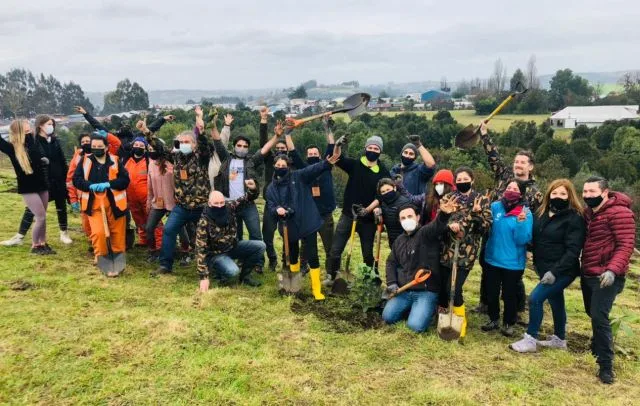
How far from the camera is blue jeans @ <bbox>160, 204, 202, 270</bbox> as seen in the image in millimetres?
6938

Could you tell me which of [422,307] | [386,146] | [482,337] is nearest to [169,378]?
[422,307]

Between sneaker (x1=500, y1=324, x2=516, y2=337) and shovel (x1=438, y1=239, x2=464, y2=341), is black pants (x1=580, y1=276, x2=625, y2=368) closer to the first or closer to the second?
sneaker (x1=500, y1=324, x2=516, y2=337)

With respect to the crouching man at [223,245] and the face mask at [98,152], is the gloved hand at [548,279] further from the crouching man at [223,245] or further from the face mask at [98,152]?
the face mask at [98,152]

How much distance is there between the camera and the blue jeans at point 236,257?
268 inches

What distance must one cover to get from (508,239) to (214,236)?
12.7 feet

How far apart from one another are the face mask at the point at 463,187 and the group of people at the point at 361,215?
0.01 m

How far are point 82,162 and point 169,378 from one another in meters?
3.92

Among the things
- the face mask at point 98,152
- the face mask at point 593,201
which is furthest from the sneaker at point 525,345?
the face mask at point 98,152

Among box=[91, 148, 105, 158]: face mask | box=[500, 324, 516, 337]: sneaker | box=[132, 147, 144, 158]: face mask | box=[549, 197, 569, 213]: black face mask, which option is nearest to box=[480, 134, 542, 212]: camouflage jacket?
box=[549, 197, 569, 213]: black face mask

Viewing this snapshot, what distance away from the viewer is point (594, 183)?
4875 millimetres

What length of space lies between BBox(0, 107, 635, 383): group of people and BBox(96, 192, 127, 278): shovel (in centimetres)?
5

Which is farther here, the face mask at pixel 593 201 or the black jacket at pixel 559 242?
the black jacket at pixel 559 242

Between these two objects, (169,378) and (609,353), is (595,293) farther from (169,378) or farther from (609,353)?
(169,378)

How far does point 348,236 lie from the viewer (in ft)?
22.9
